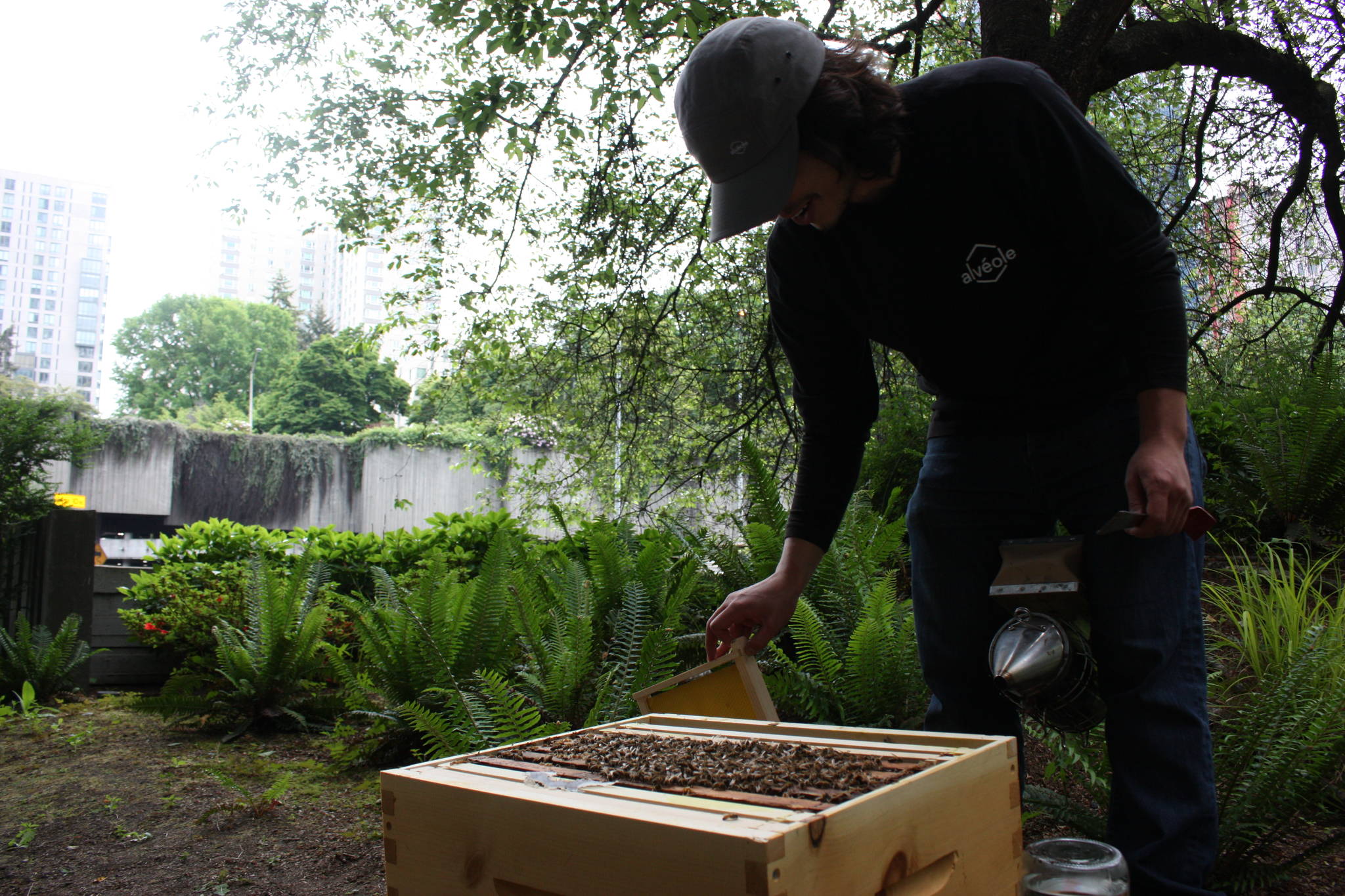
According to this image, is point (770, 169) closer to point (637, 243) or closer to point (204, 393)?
point (637, 243)

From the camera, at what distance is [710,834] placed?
897mm

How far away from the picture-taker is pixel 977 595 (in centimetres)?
164

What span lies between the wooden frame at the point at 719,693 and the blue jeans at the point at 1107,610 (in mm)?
342

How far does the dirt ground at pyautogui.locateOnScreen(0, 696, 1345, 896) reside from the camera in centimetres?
225

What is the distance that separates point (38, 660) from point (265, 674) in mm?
1770

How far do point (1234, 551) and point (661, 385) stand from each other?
3.96m

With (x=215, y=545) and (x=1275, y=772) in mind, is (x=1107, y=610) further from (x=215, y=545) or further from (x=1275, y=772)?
(x=215, y=545)

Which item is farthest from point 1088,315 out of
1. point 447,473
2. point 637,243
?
point 447,473

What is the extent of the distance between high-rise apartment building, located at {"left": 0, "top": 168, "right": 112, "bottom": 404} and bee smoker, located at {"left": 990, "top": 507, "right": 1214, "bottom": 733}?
105m

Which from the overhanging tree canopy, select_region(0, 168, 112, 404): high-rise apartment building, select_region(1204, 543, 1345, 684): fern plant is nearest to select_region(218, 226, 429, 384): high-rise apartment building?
select_region(0, 168, 112, 404): high-rise apartment building

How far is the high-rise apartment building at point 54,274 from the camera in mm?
90688

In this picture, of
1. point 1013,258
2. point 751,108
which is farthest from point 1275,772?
point 751,108

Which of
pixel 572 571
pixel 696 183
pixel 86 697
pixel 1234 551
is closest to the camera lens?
pixel 572 571

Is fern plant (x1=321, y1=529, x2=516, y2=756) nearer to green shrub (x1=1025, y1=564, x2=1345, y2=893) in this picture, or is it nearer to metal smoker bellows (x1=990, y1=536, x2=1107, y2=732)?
green shrub (x1=1025, y1=564, x2=1345, y2=893)
